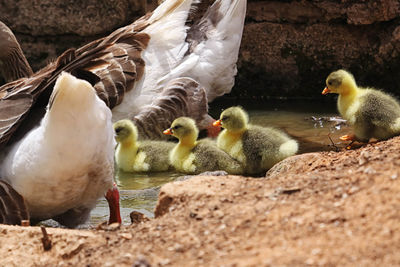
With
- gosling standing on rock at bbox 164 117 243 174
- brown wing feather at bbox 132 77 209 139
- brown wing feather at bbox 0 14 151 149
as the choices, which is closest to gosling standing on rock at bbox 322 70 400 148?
gosling standing on rock at bbox 164 117 243 174

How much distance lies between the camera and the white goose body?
2.55 m

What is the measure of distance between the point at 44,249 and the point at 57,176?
0.44 metres

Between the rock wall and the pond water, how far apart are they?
282 mm

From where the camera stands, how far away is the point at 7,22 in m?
6.23

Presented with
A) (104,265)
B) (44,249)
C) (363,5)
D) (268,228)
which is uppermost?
(363,5)

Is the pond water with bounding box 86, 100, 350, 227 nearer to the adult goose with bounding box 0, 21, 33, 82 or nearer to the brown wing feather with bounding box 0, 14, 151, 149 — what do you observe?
the brown wing feather with bounding box 0, 14, 151, 149

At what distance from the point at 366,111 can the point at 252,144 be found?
0.72 m

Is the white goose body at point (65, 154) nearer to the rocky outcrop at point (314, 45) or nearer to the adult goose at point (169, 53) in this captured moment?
the adult goose at point (169, 53)

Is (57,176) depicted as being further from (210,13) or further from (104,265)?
(210,13)

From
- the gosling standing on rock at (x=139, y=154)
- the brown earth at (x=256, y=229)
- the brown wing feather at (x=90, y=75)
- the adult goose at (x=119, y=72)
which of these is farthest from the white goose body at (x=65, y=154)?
the gosling standing on rock at (x=139, y=154)

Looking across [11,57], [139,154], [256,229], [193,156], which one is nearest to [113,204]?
[193,156]

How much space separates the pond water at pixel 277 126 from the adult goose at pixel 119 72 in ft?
1.34

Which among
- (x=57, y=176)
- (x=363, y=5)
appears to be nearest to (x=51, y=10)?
(x=363, y=5)

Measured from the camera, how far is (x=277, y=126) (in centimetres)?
504
